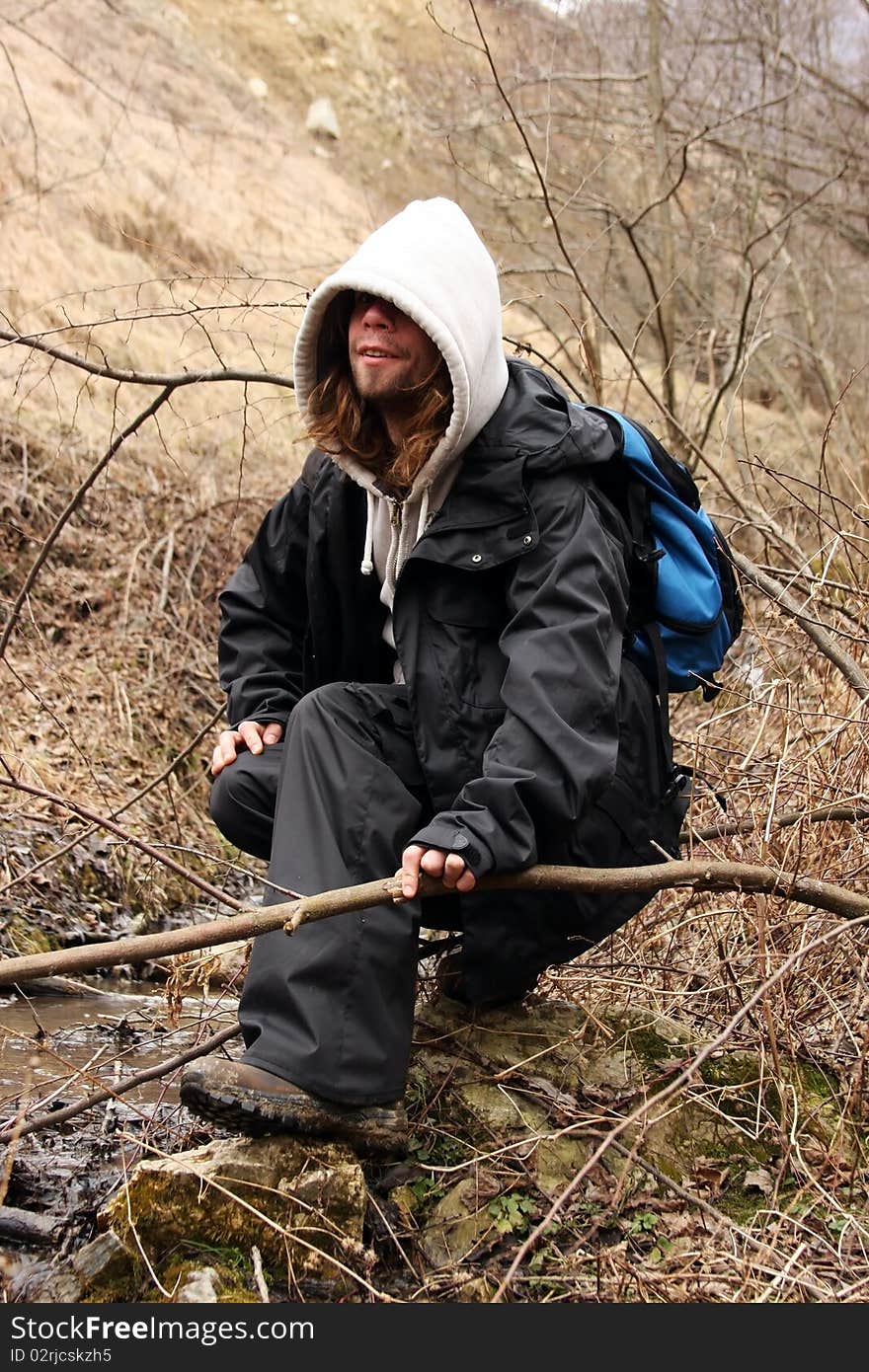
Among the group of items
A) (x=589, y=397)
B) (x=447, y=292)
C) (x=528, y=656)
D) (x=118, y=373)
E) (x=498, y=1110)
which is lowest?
(x=498, y=1110)

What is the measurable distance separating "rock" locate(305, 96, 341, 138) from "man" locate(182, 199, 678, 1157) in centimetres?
2098

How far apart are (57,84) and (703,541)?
13.0 m

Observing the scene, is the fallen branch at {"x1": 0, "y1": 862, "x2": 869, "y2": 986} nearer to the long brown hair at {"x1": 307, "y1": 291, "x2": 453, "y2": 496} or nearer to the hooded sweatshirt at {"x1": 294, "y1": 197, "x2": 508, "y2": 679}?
the hooded sweatshirt at {"x1": 294, "y1": 197, "x2": 508, "y2": 679}

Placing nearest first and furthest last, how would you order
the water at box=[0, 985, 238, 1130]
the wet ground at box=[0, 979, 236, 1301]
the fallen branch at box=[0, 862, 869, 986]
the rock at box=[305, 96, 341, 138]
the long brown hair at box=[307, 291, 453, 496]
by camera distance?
the fallen branch at box=[0, 862, 869, 986] → the wet ground at box=[0, 979, 236, 1301] → the long brown hair at box=[307, 291, 453, 496] → the water at box=[0, 985, 238, 1130] → the rock at box=[305, 96, 341, 138]

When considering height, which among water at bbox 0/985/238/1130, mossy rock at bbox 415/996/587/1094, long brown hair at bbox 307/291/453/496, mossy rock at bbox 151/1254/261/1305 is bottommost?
water at bbox 0/985/238/1130

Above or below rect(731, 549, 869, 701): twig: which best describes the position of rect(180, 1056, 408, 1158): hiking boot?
below

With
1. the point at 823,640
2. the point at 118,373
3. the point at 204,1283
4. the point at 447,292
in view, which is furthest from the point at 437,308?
the point at 204,1283

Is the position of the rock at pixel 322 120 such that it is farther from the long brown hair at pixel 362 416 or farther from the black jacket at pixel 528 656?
the black jacket at pixel 528 656

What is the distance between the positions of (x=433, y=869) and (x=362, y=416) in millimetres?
1141

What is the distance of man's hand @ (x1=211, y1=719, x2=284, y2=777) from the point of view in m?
3.06

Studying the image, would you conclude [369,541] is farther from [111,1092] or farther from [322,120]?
[322,120]

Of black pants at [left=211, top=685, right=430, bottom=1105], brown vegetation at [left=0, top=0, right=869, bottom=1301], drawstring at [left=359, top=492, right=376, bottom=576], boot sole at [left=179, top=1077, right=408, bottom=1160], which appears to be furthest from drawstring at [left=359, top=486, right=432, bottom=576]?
boot sole at [left=179, top=1077, right=408, bottom=1160]

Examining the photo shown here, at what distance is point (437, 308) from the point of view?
2730mm

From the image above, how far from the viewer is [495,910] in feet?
8.93
